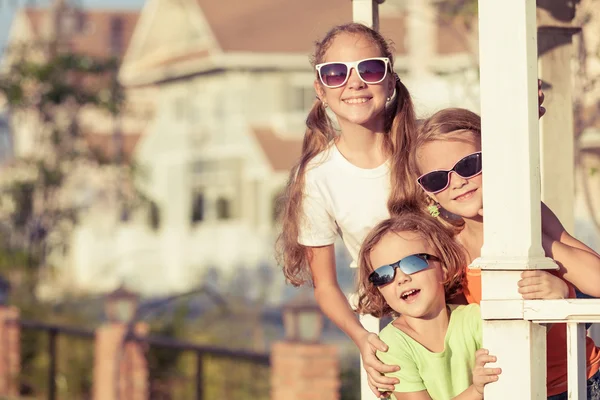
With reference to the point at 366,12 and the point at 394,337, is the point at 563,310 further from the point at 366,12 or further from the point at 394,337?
the point at 366,12

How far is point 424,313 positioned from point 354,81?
873 millimetres

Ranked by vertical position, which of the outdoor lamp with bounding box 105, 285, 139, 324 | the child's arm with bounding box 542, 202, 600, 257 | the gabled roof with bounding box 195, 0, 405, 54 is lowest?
the outdoor lamp with bounding box 105, 285, 139, 324

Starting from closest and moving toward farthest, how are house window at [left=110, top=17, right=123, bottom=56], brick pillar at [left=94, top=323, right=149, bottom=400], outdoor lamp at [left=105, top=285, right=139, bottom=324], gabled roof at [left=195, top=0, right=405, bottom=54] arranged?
brick pillar at [left=94, top=323, right=149, bottom=400], outdoor lamp at [left=105, top=285, right=139, bottom=324], gabled roof at [left=195, top=0, right=405, bottom=54], house window at [left=110, top=17, right=123, bottom=56]

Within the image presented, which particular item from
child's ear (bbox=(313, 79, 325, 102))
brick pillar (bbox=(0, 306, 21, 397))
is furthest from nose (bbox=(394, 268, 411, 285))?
brick pillar (bbox=(0, 306, 21, 397))

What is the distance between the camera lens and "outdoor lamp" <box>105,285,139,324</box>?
1184cm

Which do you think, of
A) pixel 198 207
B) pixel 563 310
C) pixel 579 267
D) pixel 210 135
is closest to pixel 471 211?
pixel 579 267

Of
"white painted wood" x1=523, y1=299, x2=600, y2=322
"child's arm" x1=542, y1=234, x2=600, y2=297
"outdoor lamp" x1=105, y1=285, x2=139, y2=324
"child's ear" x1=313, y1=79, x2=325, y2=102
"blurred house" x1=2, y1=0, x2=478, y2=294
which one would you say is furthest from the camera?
"blurred house" x1=2, y1=0, x2=478, y2=294

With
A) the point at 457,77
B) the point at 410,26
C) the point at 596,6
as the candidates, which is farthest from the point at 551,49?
the point at 410,26

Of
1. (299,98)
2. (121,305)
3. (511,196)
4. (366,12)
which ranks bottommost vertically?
(121,305)

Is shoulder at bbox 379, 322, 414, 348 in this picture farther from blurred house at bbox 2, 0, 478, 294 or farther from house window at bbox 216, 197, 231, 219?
house window at bbox 216, 197, 231, 219

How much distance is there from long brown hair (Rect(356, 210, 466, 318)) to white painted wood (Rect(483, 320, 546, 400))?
1.11ft

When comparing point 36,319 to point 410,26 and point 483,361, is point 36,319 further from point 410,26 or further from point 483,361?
point 410,26

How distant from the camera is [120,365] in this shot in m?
11.5

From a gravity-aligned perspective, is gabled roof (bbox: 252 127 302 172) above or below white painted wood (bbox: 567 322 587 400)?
above
